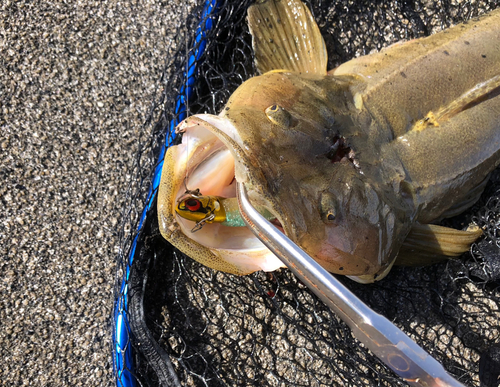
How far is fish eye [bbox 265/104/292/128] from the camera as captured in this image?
6.55 feet

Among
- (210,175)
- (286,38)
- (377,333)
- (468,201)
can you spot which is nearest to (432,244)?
(468,201)

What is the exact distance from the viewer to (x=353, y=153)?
2.21 metres

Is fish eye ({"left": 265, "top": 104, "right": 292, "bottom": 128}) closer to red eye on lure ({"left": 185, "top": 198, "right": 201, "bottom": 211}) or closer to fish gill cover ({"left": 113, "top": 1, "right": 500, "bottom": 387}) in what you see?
red eye on lure ({"left": 185, "top": 198, "right": 201, "bottom": 211})

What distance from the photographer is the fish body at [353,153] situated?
6.41 feet

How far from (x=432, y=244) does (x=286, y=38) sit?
5.65 feet

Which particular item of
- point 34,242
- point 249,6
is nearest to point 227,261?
point 34,242

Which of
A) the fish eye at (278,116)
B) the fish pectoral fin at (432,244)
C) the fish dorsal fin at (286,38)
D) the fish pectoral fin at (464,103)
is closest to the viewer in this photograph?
the fish eye at (278,116)

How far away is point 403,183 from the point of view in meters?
2.30

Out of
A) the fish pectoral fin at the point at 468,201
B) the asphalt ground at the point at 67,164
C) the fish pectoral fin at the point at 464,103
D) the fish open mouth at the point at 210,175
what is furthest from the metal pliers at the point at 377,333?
the asphalt ground at the point at 67,164

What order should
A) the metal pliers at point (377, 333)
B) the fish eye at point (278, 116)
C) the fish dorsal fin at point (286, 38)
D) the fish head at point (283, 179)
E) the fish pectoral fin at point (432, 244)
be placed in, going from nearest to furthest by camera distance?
the metal pliers at point (377, 333)
the fish head at point (283, 179)
the fish eye at point (278, 116)
the fish pectoral fin at point (432, 244)
the fish dorsal fin at point (286, 38)

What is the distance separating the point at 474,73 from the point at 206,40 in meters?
1.75

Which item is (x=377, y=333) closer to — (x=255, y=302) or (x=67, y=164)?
(x=255, y=302)

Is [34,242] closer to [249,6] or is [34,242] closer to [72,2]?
[72,2]

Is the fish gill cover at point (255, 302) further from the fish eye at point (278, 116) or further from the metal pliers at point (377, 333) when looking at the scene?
the metal pliers at point (377, 333)
